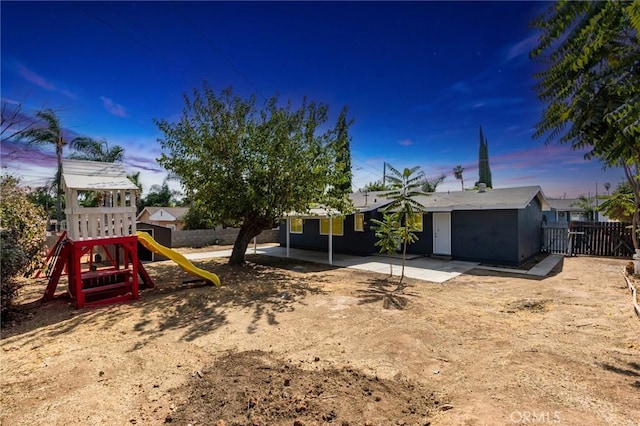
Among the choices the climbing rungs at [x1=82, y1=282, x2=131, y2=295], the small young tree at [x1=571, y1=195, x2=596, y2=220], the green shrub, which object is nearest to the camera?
the green shrub

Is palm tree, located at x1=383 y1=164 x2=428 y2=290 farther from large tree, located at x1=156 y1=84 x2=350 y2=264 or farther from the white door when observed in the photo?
the white door

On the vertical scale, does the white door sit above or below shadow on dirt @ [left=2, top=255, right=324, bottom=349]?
above

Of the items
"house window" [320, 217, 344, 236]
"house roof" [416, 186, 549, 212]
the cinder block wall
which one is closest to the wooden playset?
"house window" [320, 217, 344, 236]

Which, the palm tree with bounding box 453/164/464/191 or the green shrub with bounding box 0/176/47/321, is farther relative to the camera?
the palm tree with bounding box 453/164/464/191

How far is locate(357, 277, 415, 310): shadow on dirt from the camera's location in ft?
21.9

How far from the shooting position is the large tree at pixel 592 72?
107 inches

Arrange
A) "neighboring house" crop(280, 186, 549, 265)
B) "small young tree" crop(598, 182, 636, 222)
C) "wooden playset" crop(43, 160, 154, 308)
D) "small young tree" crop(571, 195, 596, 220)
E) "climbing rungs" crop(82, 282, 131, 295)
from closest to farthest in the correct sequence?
1. "wooden playset" crop(43, 160, 154, 308)
2. "climbing rungs" crop(82, 282, 131, 295)
3. "neighboring house" crop(280, 186, 549, 265)
4. "small young tree" crop(598, 182, 636, 222)
5. "small young tree" crop(571, 195, 596, 220)

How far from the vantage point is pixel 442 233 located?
13.1 metres

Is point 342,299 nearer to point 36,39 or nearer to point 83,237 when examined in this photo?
point 83,237

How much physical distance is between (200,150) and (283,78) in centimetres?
456

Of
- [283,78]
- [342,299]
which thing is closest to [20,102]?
[283,78]

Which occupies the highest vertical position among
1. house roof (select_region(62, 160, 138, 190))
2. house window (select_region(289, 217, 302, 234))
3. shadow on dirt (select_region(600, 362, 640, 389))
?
house roof (select_region(62, 160, 138, 190))

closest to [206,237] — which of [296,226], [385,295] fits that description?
[296,226]

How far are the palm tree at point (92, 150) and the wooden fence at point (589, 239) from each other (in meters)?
25.8
